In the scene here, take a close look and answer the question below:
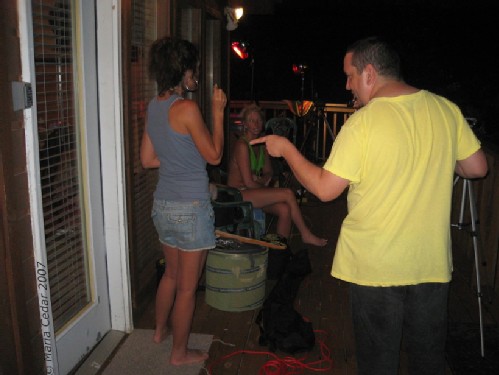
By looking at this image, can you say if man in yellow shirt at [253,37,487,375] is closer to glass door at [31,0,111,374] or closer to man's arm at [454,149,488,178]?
man's arm at [454,149,488,178]

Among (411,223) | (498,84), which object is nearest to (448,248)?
(411,223)

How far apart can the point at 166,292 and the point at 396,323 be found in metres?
1.25

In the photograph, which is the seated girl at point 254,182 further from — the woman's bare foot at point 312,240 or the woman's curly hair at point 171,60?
the woman's curly hair at point 171,60

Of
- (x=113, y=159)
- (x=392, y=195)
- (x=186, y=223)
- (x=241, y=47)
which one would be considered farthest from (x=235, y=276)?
(x=241, y=47)

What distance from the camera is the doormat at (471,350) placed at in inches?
98.7

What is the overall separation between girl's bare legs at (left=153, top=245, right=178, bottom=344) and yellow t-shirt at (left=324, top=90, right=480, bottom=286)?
3.22 feet

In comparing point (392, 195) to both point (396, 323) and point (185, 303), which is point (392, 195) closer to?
point (396, 323)

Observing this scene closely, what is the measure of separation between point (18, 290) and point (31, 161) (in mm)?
455

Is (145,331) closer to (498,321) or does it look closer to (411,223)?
(411,223)

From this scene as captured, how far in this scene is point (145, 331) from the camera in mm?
2799

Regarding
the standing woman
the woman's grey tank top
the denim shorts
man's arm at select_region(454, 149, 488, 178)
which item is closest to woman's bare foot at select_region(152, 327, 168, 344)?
the standing woman

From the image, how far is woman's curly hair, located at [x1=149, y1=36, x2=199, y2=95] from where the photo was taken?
211 cm

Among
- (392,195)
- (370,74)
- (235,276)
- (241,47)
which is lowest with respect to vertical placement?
(235,276)

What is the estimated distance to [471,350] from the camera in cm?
266
